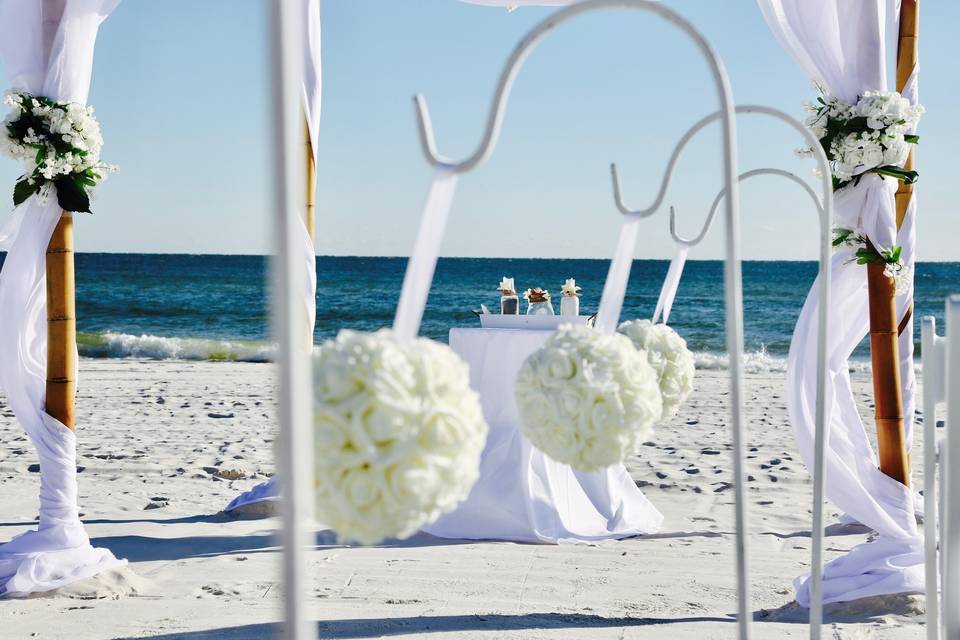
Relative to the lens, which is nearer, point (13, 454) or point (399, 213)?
point (13, 454)

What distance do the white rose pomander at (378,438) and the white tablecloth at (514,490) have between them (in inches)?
112

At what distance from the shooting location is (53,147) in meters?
2.92

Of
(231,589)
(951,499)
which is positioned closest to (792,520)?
(231,589)

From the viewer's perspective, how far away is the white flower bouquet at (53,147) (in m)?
2.90

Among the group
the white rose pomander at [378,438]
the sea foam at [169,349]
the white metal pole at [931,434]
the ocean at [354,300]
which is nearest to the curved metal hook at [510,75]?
the white rose pomander at [378,438]

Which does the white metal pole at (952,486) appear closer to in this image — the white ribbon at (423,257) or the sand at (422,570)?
the white ribbon at (423,257)

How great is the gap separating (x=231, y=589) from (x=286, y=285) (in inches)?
103

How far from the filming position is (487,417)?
13.1 feet

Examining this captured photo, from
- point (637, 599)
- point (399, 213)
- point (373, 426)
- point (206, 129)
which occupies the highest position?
point (206, 129)

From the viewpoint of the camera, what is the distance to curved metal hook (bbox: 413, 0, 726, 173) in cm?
112

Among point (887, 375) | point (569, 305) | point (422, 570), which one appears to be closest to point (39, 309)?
point (422, 570)

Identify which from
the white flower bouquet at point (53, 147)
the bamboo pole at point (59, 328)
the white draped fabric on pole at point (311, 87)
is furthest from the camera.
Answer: the white draped fabric on pole at point (311, 87)

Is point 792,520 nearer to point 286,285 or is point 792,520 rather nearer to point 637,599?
point 637,599

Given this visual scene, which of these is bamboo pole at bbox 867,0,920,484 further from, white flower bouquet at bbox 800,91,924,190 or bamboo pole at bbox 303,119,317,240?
bamboo pole at bbox 303,119,317,240
